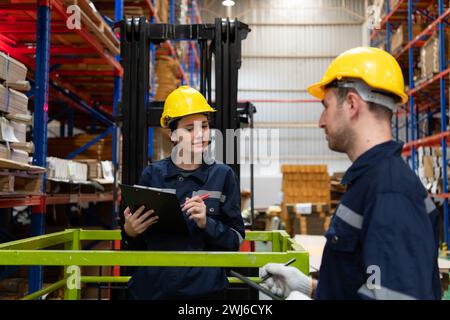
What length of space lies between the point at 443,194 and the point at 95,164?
252 inches

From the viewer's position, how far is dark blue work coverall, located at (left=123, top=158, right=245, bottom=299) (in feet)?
8.08

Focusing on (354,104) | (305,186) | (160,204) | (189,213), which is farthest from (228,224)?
(305,186)

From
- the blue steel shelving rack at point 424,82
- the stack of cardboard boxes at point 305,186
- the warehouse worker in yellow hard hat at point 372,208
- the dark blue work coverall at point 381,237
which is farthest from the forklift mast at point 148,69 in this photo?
the stack of cardboard boxes at point 305,186

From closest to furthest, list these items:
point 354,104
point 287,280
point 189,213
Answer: point 354,104 < point 287,280 < point 189,213

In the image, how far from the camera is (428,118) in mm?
13320

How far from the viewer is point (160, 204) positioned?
7.36ft

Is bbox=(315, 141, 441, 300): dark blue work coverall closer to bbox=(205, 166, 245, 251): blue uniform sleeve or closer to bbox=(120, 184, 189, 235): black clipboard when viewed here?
bbox=(120, 184, 189, 235): black clipboard

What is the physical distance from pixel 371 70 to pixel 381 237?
631 millimetres

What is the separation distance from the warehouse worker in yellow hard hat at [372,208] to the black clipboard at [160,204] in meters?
0.59

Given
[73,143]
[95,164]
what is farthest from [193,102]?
[73,143]

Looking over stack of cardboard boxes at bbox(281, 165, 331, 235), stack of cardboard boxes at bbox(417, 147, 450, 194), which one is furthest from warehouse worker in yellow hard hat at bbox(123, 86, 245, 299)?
stack of cardboard boxes at bbox(281, 165, 331, 235)

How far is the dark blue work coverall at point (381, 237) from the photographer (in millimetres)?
1348

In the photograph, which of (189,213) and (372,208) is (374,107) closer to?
(372,208)
